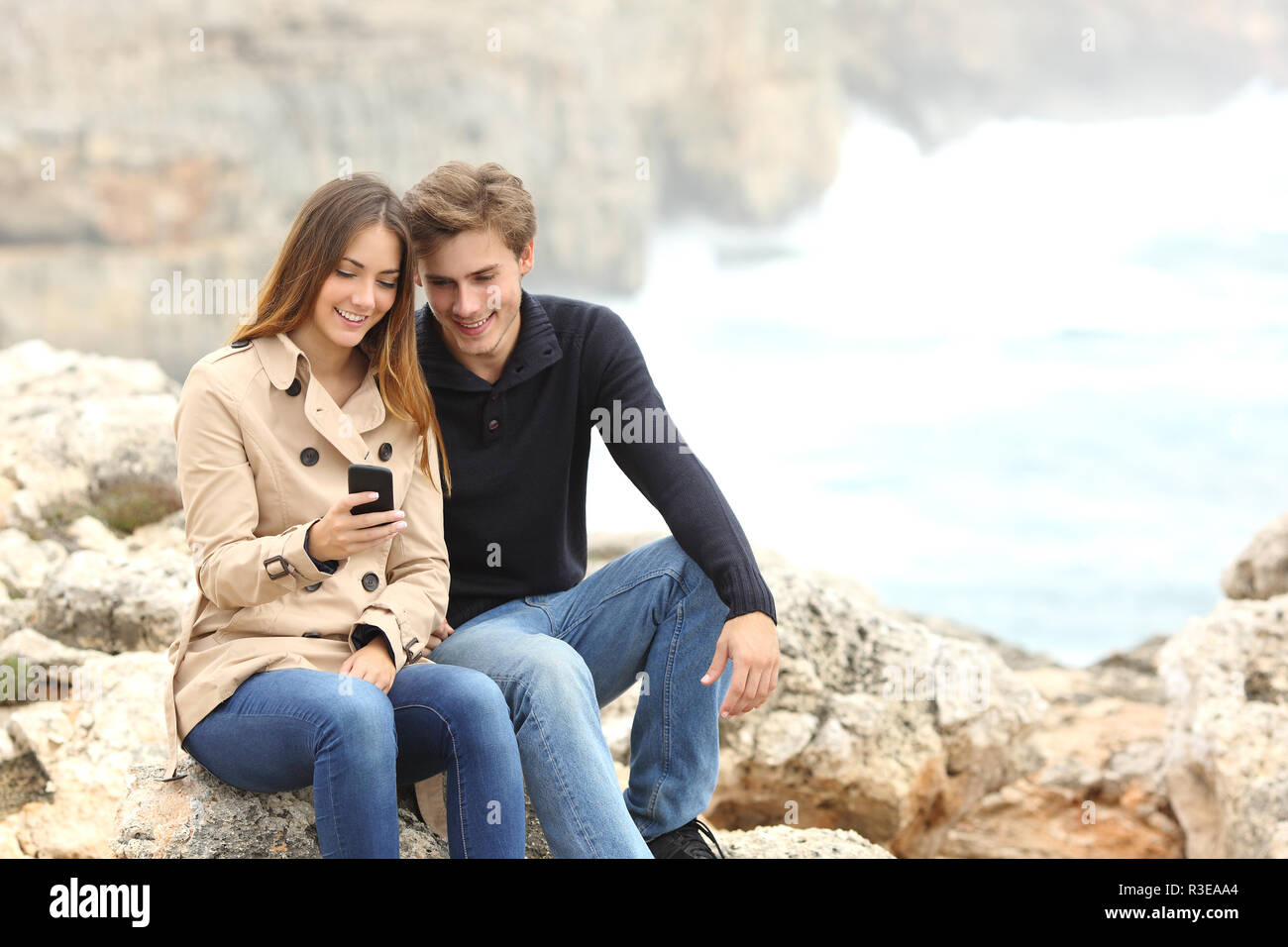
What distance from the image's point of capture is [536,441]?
7.48ft

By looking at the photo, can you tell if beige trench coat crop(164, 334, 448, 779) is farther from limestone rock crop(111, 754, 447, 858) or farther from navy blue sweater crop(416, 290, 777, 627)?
navy blue sweater crop(416, 290, 777, 627)

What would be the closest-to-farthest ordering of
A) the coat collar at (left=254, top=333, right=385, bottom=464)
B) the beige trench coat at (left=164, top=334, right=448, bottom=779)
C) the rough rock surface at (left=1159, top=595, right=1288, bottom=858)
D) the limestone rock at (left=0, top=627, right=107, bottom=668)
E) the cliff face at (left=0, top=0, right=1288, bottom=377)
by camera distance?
the beige trench coat at (left=164, top=334, right=448, bottom=779) < the coat collar at (left=254, top=333, right=385, bottom=464) < the limestone rock at (left=0, top=627, right=107, bottom=668) < the rough rock surface at (left=1159, top=595, right=1288, bottom=858) < the cliff face at (left=0, top=0, right=1288, bottom=377)

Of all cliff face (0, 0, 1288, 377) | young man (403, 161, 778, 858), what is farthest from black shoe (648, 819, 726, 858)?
cliff face (0, 0, 1288, 377)

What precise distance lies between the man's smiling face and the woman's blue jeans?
2.18 feet

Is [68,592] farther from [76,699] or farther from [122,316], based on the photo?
[122,316]

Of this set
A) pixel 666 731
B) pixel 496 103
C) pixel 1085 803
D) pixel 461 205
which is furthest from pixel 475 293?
pixel 496 103

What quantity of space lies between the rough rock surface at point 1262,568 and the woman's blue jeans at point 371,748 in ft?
12.1

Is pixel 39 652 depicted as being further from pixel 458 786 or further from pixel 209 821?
pixel 458 786

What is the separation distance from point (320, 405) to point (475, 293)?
0.39 meters

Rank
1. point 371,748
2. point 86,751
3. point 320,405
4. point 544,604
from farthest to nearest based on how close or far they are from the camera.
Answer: point 86,751 → point 544,604 → point 320,405 → point 371,748

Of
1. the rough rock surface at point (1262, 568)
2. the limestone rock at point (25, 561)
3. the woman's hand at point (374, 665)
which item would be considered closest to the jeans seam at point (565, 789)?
the woman's hand at point (374, 665)

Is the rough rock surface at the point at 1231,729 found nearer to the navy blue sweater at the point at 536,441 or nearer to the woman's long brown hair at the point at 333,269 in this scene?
the navy blue sweater at the point at 536,441

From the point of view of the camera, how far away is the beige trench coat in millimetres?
1778

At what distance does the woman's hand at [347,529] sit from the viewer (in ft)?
5.64
